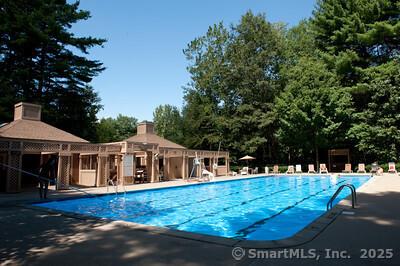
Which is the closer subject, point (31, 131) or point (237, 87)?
point (31, 131)

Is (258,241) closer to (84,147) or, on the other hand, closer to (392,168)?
(84,147)

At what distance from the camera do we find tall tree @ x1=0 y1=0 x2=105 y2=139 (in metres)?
23.6

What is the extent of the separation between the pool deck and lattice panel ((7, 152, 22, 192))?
6.45 metres

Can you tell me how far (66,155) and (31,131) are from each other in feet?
11.7

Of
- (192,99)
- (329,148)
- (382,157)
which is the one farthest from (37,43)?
(382,157)

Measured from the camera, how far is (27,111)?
1852cm

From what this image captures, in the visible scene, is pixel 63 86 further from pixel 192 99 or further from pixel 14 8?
pixel 192 99

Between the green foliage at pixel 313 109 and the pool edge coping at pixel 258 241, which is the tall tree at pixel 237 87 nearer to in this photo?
the green foliage at pixel 313 109

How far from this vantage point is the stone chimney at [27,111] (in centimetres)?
1825

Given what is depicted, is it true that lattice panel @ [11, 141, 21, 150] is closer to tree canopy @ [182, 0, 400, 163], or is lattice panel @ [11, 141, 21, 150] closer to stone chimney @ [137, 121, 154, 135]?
stone chimney @ [137, 121, 154, 135]

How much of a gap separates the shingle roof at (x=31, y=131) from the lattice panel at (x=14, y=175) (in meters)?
2.28

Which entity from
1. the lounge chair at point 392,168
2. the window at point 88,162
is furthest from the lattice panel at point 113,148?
the lounge chair at point 392,168

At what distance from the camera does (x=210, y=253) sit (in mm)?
4438

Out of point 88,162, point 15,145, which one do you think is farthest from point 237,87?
point 15,145
